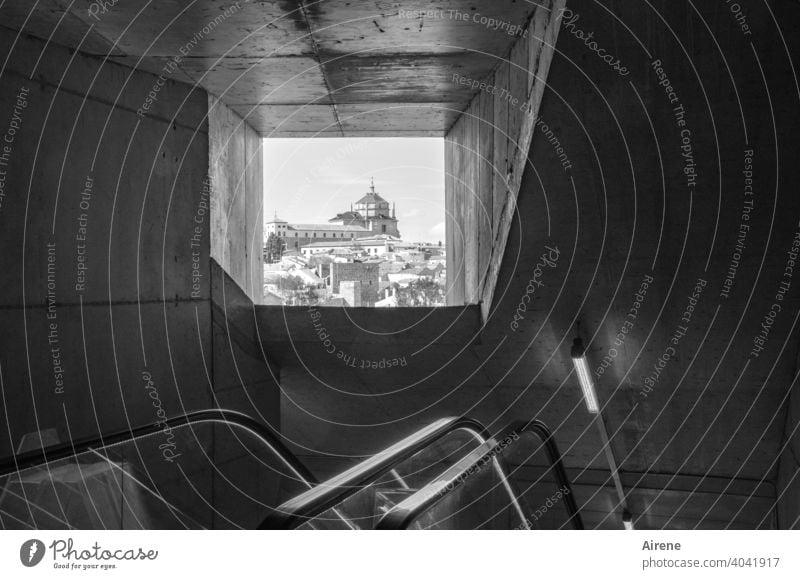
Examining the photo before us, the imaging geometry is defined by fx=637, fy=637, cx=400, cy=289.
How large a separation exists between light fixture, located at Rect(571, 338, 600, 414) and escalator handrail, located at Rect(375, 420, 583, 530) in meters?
0.90

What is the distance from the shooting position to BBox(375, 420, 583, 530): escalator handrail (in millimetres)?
1954

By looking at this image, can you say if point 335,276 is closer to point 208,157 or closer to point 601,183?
point 208,157

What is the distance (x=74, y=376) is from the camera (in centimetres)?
435

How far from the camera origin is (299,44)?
4.41 metres

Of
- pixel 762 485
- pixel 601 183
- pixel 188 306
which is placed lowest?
pixel 762 485

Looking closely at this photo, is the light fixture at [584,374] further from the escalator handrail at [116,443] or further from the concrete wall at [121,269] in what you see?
the concrete wall at [121,269]

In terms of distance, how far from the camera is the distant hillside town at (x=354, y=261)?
7227mm

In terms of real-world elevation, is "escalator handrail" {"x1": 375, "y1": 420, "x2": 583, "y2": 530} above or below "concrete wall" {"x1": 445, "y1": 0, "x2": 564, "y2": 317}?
below

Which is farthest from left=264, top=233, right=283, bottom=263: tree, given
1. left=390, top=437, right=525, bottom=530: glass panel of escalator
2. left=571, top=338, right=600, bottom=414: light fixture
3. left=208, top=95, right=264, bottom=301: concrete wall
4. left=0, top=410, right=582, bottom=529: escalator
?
left=571, top=338, right=600, bottom=414: light fixture

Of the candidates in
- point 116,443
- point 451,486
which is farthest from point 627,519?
point 116,443

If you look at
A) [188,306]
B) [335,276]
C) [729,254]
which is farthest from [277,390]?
[729,254]

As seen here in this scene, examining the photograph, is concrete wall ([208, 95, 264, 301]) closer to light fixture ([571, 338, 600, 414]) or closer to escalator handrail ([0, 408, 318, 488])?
escalator handrail ([0, 408, 318, 488])

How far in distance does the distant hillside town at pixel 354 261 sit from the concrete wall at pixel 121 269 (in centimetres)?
99
